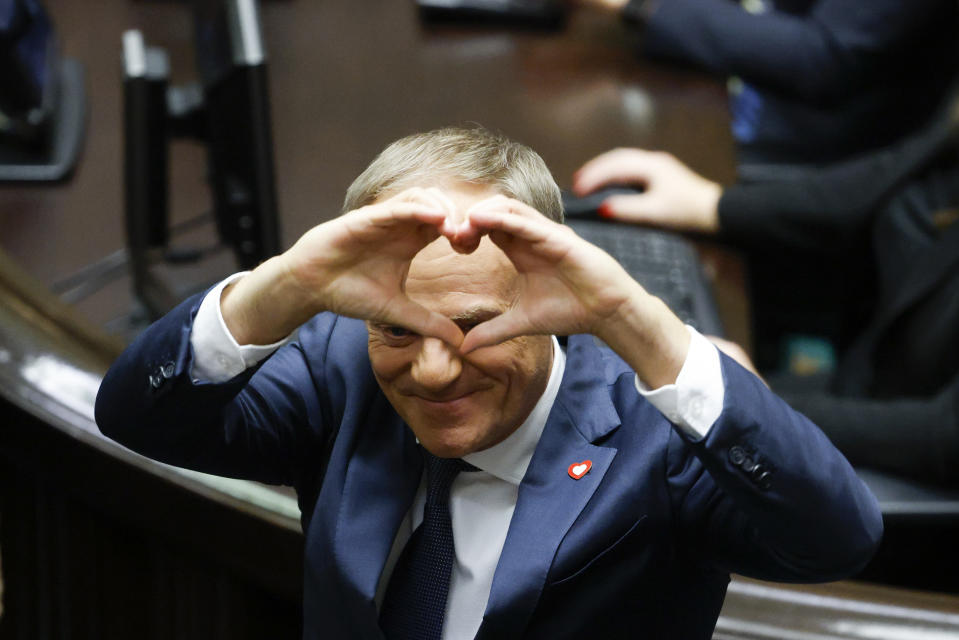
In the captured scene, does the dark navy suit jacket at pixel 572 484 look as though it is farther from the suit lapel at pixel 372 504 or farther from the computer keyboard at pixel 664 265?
the computer keyboard at pixel 664 265

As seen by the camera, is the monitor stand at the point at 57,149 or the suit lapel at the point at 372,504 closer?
the suit lapel at the point at 372,504

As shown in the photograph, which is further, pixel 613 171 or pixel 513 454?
pixel 613 171

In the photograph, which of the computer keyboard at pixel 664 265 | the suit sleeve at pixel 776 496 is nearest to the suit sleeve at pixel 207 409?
the suit sleeve at pixel 776 496

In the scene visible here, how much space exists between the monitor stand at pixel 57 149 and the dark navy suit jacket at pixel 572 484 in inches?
42.1

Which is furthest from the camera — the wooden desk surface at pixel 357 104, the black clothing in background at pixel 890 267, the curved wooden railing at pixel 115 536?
the wooden desk surface at pixel 357 104

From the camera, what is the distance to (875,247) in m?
1.99

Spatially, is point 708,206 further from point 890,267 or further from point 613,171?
point 890,267

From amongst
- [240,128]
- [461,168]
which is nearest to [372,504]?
[461,168]

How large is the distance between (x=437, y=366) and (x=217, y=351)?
7.0 inches

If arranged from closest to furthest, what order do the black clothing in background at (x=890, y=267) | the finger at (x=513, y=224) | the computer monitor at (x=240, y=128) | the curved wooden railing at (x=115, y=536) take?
the finger at (x=513, y=224)
the curved wooden railing at (x=115, y=536)
the computer monitor at (x=240, y=128)
the black clothing in background at (x=890, y=267)

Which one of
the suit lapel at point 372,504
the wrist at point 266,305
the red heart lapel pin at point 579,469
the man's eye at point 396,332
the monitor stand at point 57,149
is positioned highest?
the wrist at point 266,305

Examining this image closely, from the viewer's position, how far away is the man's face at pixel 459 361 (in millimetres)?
865

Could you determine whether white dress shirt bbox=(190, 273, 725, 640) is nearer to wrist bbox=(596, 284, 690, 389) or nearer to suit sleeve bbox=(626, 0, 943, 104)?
wrist bbox=(596, 284, 690, 389)

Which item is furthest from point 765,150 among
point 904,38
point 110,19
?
point 110,19
